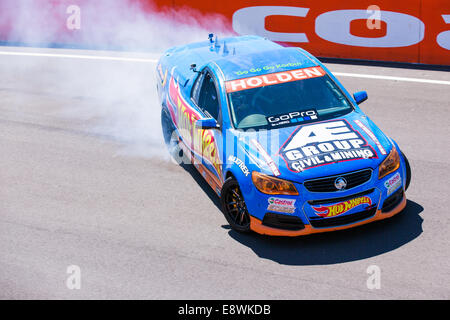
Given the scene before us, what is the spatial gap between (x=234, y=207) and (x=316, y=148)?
3.64 ft

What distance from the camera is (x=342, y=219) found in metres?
6.78

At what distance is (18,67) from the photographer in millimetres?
15117

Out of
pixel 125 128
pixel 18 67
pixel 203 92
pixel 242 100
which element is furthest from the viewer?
pixel 18 67

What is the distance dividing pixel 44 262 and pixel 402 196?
381 cm

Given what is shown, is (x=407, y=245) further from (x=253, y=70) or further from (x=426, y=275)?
(x=253, y=70)

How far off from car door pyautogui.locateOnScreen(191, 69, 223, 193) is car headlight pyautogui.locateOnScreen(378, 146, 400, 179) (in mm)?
1729

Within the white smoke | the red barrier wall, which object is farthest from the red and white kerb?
the red barrier wall

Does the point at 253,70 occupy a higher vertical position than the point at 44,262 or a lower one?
higher

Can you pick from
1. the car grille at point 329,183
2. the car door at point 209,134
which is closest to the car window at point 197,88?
the car door at point 209,134

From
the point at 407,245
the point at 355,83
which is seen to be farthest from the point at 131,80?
the point at 407,245

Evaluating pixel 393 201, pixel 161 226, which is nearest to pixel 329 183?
pixel 393 201

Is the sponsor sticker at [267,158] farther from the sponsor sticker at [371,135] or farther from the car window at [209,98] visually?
the sponsor sticker at [371,135]

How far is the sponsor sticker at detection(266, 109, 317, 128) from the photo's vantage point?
7.55 metres

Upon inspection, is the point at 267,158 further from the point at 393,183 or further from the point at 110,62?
the point at 110,62
